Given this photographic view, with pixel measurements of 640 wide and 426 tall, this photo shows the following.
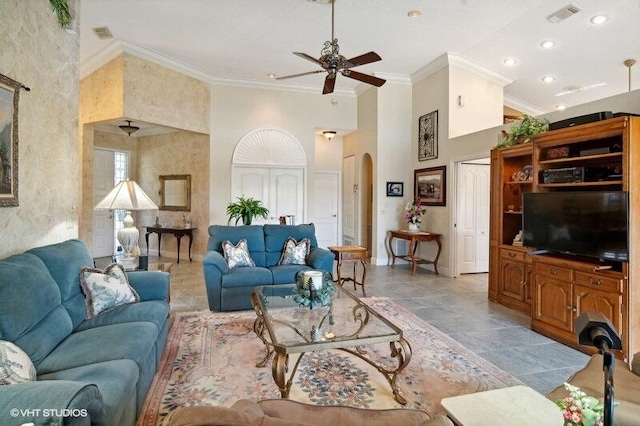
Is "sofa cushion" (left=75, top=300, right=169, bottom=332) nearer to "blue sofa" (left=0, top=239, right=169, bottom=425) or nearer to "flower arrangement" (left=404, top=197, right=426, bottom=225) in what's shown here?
"blue sofa" (left=0, top=239, right=169, bottom=425)

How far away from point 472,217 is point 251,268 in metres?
4.24

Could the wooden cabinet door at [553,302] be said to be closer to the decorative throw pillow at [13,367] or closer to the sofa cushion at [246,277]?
the sofa cushion at [246,277]

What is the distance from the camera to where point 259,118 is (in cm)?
754

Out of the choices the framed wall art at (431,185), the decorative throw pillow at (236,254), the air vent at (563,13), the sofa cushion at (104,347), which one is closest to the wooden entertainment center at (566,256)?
the framed wall art at (431,185)

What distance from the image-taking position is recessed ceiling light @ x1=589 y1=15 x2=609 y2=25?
14.7ft

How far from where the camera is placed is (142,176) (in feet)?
28.0

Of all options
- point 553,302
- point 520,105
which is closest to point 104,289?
point 553,302

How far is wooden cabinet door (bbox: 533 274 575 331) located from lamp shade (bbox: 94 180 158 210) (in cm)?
413

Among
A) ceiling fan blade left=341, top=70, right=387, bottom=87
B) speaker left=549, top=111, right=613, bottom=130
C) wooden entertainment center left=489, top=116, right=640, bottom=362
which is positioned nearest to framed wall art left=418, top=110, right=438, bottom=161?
wooden entertainment center left=489, top=116, right=640, bottom=362

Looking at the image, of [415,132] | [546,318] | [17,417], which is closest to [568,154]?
[546,318]

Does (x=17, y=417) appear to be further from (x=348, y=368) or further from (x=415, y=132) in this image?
(x=415, y=132)

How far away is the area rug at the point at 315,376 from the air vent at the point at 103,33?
15.0 ft

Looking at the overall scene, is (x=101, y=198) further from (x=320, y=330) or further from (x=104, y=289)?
(x=320, y=330)

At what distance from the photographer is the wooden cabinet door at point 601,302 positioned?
288 cm
